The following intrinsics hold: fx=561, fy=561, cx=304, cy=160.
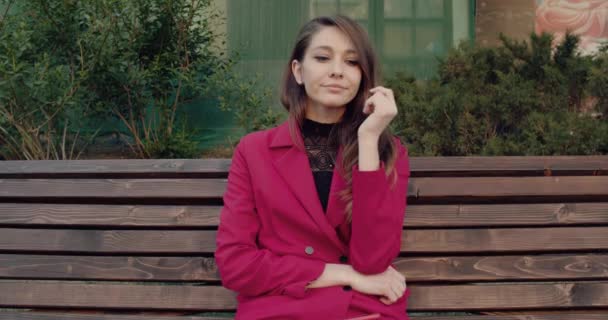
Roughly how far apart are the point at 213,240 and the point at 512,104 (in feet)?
7.79

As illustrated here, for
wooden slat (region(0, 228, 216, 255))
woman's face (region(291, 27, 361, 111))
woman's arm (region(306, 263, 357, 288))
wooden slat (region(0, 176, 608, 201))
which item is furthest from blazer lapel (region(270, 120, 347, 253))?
wooden slat (region(0, 228, 216, 255))

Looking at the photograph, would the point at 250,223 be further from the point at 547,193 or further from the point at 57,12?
the point at 57,12

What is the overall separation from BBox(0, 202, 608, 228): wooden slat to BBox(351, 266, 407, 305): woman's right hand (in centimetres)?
51

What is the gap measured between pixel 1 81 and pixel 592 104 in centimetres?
406

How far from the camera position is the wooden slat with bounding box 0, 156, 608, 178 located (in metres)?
2.88

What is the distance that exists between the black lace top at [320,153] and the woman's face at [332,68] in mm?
197

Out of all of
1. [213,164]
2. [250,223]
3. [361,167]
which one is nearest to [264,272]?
[250,223]

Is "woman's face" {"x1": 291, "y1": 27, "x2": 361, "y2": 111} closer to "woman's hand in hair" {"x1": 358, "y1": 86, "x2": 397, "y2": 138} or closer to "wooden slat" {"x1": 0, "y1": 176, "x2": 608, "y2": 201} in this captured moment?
"woman's hand in hair" {"x1": 358, "y1": 86, "x2": 397, "y2": 138}

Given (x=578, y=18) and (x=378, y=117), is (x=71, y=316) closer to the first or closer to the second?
(x=378, y=117)

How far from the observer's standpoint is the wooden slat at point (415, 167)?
2883mm

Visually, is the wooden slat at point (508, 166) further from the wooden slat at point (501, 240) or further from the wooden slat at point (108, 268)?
the wooden slat at point (108, 268)

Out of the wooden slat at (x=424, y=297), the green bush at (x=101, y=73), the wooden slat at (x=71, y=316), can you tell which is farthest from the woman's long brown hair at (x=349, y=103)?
the green bush at (x=101, y=73)

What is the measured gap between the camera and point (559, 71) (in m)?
3.99


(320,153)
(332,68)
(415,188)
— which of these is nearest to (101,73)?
(320,153)
